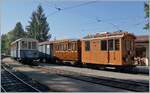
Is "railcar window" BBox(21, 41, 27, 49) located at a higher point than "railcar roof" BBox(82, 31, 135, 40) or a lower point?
lower

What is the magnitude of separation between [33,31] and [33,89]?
77.6 m

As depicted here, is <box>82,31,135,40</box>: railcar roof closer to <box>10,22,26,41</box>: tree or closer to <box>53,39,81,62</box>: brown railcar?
<box>53,39,81,62</box>: brown railcar

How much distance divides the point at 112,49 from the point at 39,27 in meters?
68.1

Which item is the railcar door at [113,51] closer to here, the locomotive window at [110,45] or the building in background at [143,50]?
the locomotive window at [110,45]

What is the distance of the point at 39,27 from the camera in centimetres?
8994

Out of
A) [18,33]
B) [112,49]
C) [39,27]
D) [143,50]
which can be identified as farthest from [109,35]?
[18,33]

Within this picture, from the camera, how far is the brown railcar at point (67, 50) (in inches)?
1174

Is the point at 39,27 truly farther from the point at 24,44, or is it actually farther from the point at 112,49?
the point at 112,49

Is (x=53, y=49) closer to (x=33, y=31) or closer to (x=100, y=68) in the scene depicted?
(x=100, y=68)

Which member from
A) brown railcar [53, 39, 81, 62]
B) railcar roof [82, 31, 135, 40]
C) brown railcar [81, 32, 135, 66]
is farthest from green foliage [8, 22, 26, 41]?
brown railcar [81, 32, 135, 66]

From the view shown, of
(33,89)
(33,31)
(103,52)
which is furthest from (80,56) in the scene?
(33,31)

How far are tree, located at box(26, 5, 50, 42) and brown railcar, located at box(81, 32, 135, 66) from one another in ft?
206

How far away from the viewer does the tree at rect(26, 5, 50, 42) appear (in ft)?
293

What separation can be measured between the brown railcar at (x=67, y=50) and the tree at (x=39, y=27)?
53.4 metres
